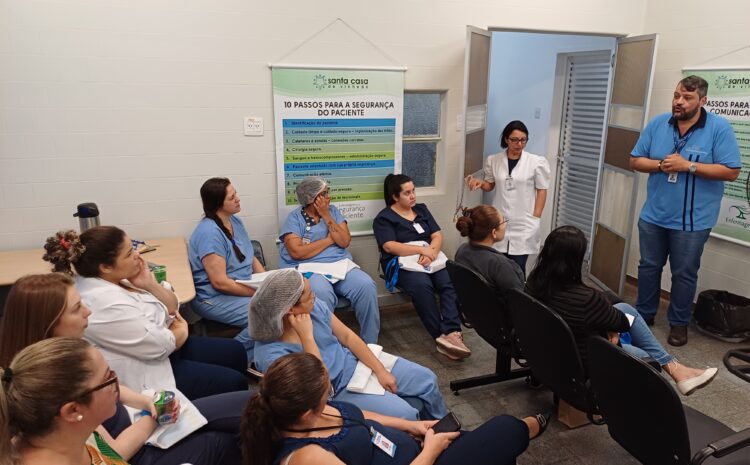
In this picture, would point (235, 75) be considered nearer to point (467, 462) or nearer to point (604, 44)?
point (467, 462)

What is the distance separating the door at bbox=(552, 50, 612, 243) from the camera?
15.9 feet

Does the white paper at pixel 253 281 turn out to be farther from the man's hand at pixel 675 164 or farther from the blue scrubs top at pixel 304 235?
the man's hand at pixel 675 164

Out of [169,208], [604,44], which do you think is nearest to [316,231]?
[169,208]

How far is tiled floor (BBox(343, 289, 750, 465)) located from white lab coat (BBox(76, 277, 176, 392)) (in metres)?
1.52

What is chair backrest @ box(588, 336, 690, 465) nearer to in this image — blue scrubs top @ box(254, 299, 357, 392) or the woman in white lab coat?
blue scrubs top @ box(254, 299, 357, 392)

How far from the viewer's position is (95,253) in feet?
6.68

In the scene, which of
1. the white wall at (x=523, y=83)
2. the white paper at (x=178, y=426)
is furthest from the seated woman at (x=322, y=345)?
the white wall at (x=523, y=83)

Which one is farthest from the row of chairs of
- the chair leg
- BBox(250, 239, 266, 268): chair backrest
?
BBox(250, 239, 266, 268): chair backrest

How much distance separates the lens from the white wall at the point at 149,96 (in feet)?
9.96

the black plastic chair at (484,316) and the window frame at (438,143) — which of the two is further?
the window frame at (438,143)

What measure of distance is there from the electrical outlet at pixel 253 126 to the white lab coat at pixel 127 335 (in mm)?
1684

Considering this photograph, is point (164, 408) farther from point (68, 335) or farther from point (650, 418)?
point (650, 418)

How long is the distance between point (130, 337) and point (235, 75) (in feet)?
6.62

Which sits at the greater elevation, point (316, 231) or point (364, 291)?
point (316, 231)
